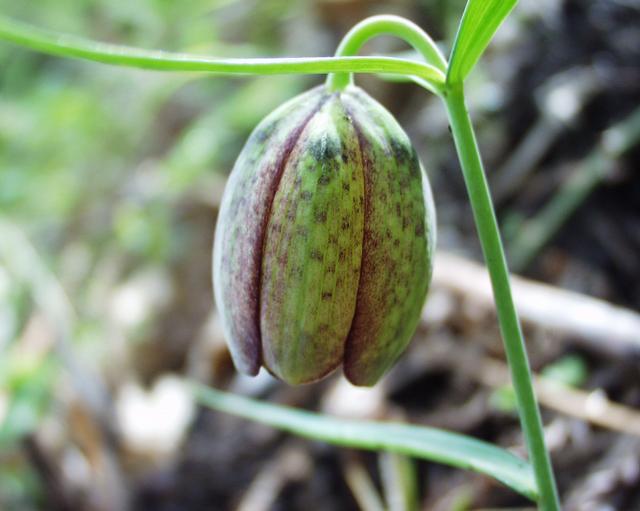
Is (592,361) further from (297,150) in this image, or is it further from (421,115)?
(421,115)

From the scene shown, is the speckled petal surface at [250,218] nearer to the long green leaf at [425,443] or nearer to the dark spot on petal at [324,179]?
the dark spot on petal at [324,179]

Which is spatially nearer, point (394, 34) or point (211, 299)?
point (394, 34)

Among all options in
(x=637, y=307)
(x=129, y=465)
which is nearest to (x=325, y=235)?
(x=637, y=307)

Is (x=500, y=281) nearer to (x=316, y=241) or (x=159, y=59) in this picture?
(x=316, y=241)

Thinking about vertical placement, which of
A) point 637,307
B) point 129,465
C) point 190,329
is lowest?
point 129,465

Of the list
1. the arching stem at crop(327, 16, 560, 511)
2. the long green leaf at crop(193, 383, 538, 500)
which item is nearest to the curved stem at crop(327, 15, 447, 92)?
the arching stem at crop(327, 16, 560, 511)

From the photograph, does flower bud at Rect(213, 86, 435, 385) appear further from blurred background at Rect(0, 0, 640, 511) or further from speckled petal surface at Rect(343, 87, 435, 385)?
blurred background at Rect(0, 0, 640, 511)

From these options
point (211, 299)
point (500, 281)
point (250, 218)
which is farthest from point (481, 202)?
point (211, 299)
